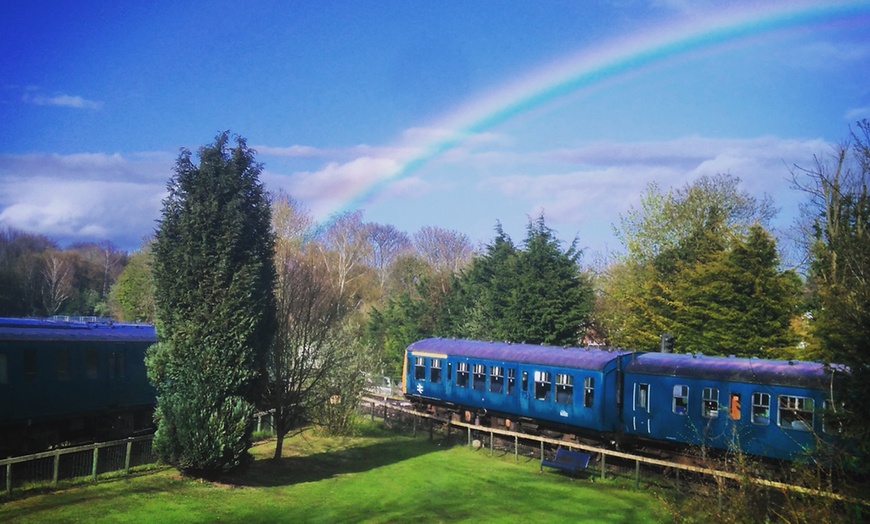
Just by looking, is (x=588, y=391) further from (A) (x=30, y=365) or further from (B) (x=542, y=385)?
(A) (x=30, y=365)

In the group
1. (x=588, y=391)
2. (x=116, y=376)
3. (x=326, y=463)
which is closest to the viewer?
(x=326, y=463)

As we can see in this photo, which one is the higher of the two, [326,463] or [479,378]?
[479,378]

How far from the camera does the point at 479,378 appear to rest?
93.7 ft

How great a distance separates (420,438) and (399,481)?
8881 mm

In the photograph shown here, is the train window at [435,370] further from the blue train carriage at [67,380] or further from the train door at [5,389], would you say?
the train door at [5,389]

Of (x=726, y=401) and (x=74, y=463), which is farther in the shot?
(x=726, y=401)

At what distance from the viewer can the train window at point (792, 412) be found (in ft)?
59.0

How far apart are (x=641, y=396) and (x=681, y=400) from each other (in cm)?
145

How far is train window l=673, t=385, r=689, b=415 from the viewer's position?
20.8 metres

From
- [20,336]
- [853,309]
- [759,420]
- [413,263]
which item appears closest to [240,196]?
[20,336]

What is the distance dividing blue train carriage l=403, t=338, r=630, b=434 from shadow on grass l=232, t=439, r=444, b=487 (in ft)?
10.9

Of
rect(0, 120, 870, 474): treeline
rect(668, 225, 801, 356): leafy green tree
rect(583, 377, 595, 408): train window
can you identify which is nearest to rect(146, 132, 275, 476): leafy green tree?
rect(0, 120, 870, 474): treeline

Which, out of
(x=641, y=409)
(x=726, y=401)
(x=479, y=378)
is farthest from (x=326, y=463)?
(x=726, y=401)

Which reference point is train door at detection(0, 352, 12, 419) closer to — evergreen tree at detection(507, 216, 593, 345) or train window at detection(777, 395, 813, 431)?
train window at detection(777, 395, 813, 431)
